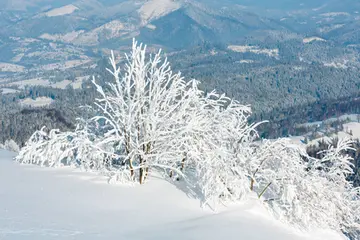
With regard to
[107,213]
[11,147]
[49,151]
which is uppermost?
[107,213]

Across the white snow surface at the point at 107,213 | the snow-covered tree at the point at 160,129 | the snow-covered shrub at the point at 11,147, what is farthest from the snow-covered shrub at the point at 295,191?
the snow-covered shrub at the point at 11,147

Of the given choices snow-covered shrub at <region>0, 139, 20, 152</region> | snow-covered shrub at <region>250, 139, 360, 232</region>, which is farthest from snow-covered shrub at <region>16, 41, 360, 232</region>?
snow-covered shrub at <region>0, 139, 20, 152</region>

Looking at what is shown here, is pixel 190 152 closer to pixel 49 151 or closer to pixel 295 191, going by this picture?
pixel 295 191

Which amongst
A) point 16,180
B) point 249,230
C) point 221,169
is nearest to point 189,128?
point 221,169

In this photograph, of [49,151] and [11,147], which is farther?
[11,147]

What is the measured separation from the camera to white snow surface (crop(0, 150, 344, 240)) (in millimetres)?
15930

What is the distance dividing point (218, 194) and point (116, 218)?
6193 mm

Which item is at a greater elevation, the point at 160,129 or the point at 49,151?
the point at 160,129

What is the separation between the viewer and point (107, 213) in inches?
730

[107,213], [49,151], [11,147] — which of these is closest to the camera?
[107,213]

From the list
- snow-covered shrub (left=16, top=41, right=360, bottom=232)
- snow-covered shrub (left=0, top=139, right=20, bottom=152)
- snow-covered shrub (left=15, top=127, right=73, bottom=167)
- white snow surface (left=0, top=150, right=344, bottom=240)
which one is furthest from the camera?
snow-covered shrub (left=0, top=139, right=20, bottom=152)

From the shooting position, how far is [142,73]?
24.5 metres

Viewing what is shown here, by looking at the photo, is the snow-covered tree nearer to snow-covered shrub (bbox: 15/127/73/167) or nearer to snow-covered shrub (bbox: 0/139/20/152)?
snow-covered shrub (bbox: 15/127/73/167)

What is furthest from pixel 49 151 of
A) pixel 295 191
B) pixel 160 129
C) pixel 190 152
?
pixel 295 191
